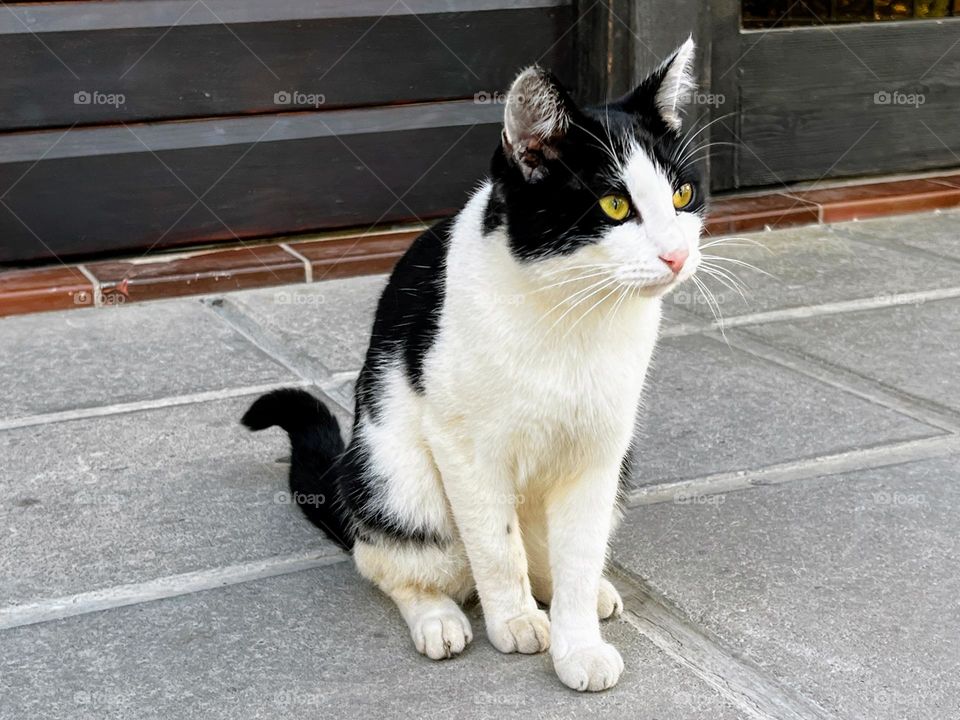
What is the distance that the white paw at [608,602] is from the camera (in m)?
2.55

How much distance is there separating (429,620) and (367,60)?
3364 mm

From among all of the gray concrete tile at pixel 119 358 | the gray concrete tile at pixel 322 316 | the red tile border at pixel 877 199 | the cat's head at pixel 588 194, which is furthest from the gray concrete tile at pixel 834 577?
the red tile border at pixel 877 199

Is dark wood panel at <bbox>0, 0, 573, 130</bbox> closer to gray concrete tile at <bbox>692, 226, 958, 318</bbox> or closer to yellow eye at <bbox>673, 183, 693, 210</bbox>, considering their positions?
gray concrete tile at <bbox>692, 226, 958, 318</bbox>

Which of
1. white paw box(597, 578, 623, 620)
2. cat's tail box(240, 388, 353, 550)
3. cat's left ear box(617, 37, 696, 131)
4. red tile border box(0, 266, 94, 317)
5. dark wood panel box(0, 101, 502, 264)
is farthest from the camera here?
dark wood panel box(0, 101, 502, 264)

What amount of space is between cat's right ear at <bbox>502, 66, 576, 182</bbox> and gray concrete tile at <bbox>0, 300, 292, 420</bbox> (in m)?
1.94

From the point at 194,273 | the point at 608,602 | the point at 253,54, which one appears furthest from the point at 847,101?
the point at 608,602

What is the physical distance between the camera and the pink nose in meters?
2.12

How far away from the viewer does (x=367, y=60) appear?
5234 millimetres

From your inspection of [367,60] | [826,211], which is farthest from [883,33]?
[367,60]

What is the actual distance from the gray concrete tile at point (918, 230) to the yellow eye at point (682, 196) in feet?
10.8

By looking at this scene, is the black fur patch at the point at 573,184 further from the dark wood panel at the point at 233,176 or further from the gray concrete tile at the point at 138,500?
the dark wood panel at the point at 233,176

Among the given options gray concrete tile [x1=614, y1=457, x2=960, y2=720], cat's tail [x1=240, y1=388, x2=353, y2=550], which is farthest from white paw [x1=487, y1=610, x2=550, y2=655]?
cat's tail [x1=240, y1=388, x2=353, y2=550]

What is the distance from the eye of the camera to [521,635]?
2.41m

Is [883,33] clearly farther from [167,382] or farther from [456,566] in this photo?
[456,566]
